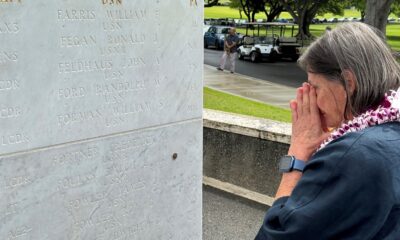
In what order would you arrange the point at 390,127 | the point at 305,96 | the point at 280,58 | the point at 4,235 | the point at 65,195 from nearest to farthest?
the point at 390,127
the point at 305,96
the point at 4,235
the point at 65,195
the point at 280,58

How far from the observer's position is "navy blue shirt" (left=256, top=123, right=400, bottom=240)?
160 cm

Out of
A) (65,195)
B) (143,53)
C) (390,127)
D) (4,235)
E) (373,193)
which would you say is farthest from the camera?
(143,53)

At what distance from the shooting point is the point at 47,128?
3.18m

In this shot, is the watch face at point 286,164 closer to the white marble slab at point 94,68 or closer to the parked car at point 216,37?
the white marble slab at point 94,68

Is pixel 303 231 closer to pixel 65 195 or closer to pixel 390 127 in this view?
pixel 390 127

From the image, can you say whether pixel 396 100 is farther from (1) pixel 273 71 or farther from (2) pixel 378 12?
(1) pixel 273 71

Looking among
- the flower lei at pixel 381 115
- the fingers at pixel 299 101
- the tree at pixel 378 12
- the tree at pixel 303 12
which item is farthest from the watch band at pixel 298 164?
the tree at pixel 303 12

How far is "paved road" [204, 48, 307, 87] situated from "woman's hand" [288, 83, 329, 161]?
19.8 metres

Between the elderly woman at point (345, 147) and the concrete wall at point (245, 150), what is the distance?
3297 mm

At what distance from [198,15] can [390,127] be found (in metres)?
2.47

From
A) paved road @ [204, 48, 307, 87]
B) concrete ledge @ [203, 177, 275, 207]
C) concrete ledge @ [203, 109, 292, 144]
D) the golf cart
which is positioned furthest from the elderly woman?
the golf cart

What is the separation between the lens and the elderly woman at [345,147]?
1.61m

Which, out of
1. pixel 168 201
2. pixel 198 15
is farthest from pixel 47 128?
pixel 198 15

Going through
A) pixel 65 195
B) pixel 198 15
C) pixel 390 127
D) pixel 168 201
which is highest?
pixel 198 15
